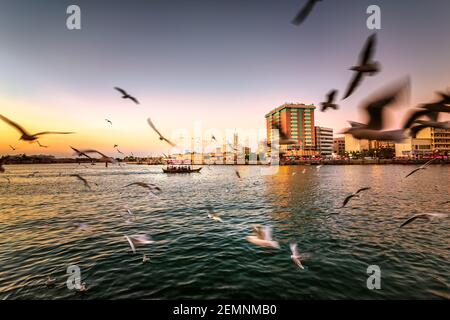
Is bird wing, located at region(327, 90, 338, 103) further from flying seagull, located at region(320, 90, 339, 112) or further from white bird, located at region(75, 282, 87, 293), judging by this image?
white bird, located at region(75, 282, 87, 293)

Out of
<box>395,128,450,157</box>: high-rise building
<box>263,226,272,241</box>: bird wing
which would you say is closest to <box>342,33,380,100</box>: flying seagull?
<box>263,226,272,241</box>: bird wing

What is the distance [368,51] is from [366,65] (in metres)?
0.21

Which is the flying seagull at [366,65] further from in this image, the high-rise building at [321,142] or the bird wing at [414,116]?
the high-rise building at [321,142]

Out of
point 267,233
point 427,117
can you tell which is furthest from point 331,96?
point 267,233

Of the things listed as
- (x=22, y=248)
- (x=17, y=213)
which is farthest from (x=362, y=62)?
(x=17, y=213)

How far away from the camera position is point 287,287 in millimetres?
8195

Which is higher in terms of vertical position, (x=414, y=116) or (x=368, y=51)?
(x=368, y=51)

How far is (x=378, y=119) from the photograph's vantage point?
113 inches

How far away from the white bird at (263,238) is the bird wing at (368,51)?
1083cm

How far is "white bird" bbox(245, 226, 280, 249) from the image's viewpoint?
12618mm

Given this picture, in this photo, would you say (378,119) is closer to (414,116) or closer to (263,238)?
(414,116)

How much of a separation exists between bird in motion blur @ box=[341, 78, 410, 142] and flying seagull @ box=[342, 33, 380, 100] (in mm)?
748
